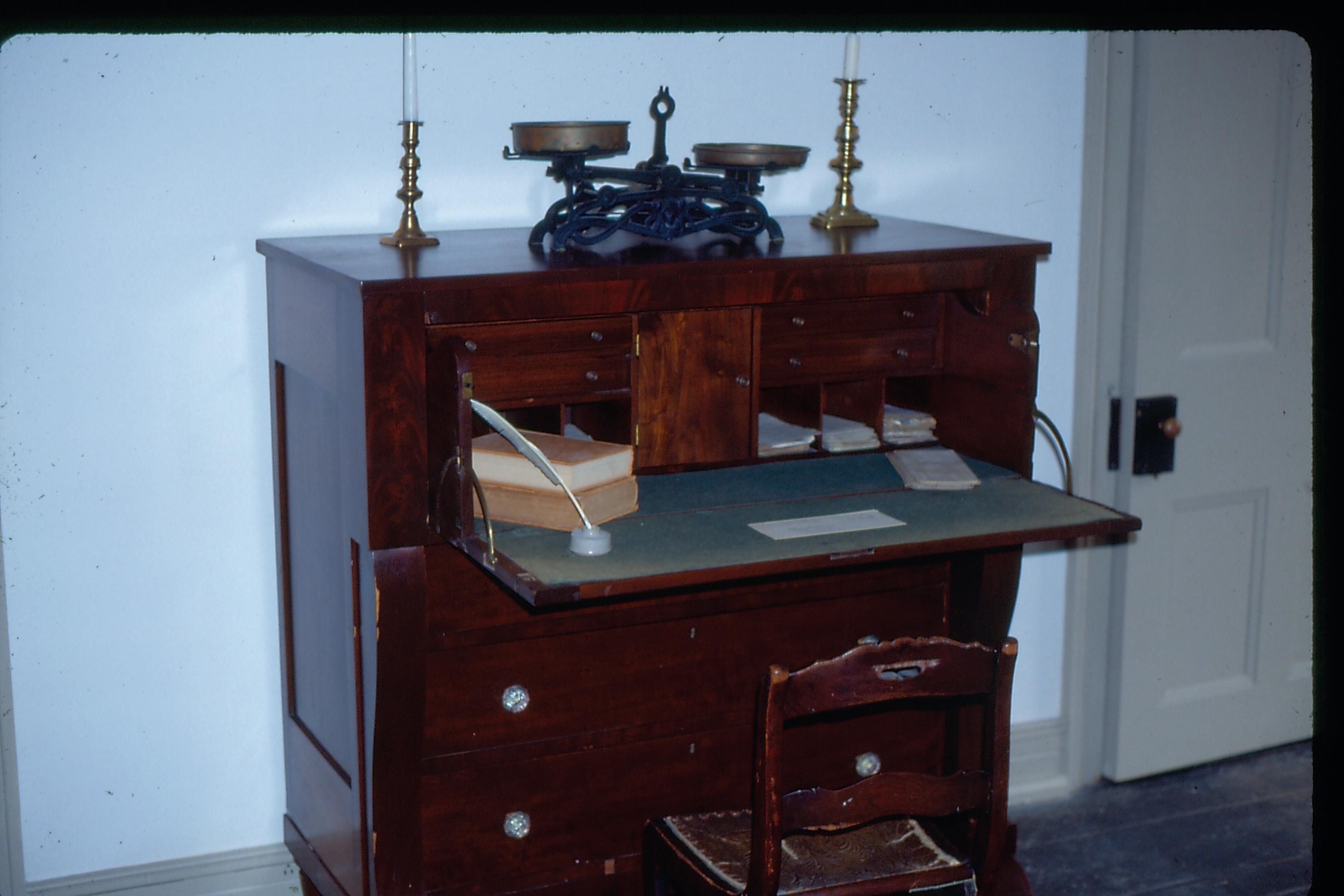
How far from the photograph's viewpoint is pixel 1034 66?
3.54 meters

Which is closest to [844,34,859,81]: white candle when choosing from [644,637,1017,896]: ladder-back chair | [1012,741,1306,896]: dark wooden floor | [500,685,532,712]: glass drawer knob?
[644,637,1017,896]: ladder-back chair

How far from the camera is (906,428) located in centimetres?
300

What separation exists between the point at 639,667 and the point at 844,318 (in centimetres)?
81

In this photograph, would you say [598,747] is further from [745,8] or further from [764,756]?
[745,8]

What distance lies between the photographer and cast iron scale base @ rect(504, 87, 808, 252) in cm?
273

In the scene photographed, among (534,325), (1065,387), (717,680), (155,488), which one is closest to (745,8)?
(534,325)

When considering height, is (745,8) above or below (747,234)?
above

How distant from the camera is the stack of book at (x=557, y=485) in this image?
7.98 feet

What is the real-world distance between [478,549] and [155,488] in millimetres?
997

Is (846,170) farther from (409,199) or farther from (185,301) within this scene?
(185,301)

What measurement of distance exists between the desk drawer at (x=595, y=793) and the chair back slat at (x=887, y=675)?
58cm

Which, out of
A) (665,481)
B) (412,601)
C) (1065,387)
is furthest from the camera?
(1065,387)

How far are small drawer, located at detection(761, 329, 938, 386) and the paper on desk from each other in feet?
1.27

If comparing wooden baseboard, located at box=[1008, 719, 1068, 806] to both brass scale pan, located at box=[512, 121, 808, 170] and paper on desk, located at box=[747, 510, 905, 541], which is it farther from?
brass scale pan, located at box=[512, 121, 808, 170]
